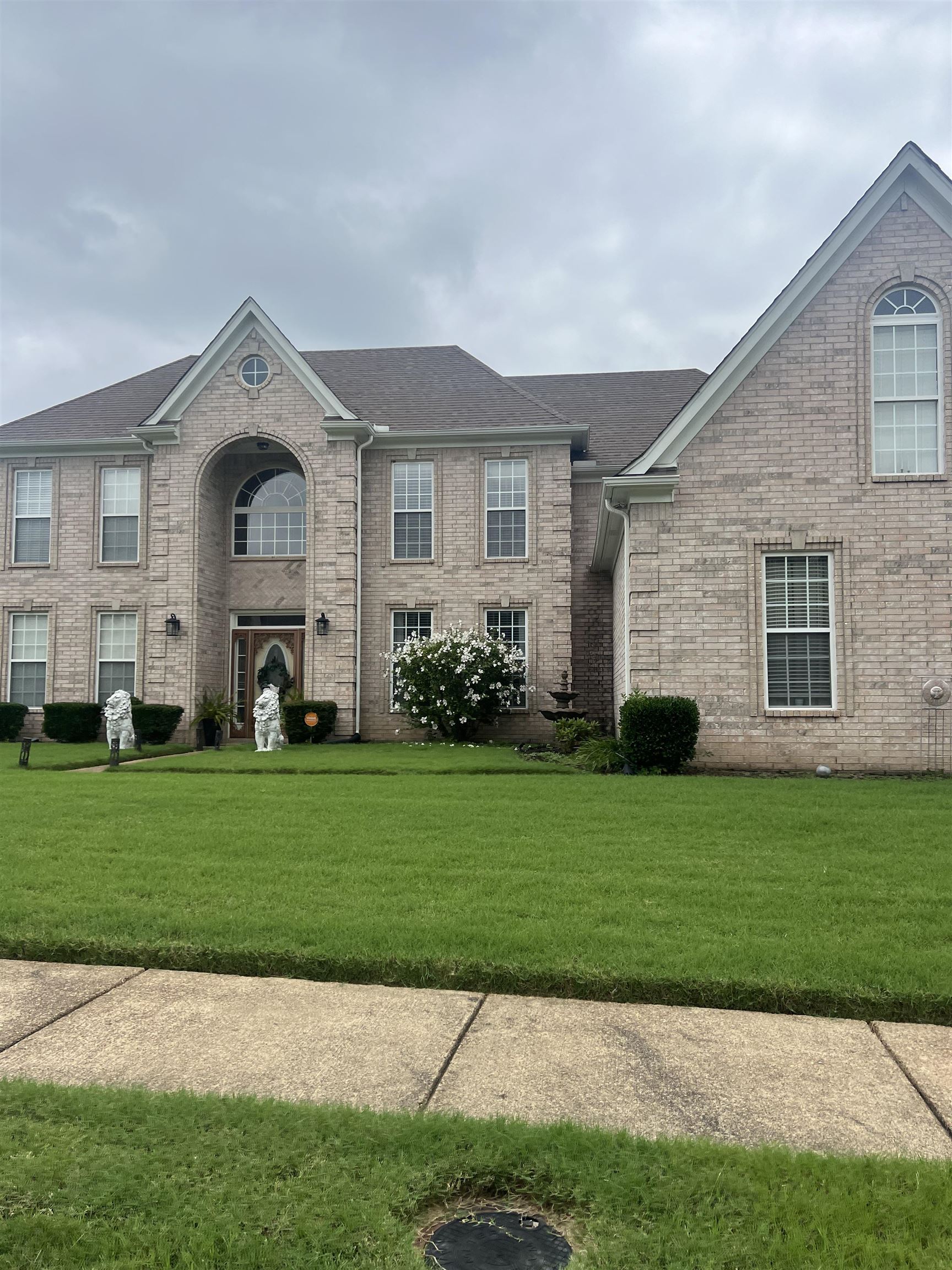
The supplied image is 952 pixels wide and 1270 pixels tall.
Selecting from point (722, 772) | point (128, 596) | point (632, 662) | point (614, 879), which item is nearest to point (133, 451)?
point (128, 596)

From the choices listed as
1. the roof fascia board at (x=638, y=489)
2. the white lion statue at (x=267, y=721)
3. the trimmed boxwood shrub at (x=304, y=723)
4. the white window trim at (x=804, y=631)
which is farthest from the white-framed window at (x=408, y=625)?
the white window trim at (x=804, y=631)

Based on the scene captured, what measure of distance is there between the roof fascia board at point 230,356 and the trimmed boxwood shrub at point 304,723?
676cm

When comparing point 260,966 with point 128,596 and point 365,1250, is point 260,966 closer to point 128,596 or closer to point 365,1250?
point 365,1250

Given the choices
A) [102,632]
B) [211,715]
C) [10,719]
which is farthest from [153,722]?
[10,719]

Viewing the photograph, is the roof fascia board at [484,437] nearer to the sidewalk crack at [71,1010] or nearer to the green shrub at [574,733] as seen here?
the green shrub at [574,733]

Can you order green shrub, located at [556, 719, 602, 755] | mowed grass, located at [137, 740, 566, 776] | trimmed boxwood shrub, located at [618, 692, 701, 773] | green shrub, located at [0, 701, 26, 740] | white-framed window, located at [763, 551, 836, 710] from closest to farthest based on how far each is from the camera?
trimmed boxwood shrub, located at [618, 692, 701, 773]
white-framed window, located at [763, 551, 836, 710]
mowed grass, located at [137, 740, 566, 776]
green shrub, located at [556, 719, 602, 755]
green shrub, located at [0, 701, 26, 740]

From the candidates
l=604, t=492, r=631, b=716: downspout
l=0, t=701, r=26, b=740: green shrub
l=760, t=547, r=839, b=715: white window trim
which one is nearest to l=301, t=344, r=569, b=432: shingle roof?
l=604, t=492, r=631, b=716: downspout

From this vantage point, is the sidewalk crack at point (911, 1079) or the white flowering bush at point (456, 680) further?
the white flowering bush at point (456, 680)

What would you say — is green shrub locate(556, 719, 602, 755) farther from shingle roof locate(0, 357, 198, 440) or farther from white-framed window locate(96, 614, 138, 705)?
shingle roof locate(0, 357, 198, 440)

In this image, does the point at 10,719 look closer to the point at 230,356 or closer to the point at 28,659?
the point at 28,659

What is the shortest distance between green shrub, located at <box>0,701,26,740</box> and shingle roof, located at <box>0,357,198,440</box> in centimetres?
671

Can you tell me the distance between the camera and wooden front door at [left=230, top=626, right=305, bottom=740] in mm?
21547

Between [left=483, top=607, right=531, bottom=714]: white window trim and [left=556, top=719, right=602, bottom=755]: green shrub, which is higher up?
[left=483, top=607, right=531, bottom=714]: white window trim

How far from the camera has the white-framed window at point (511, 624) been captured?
20422mm
